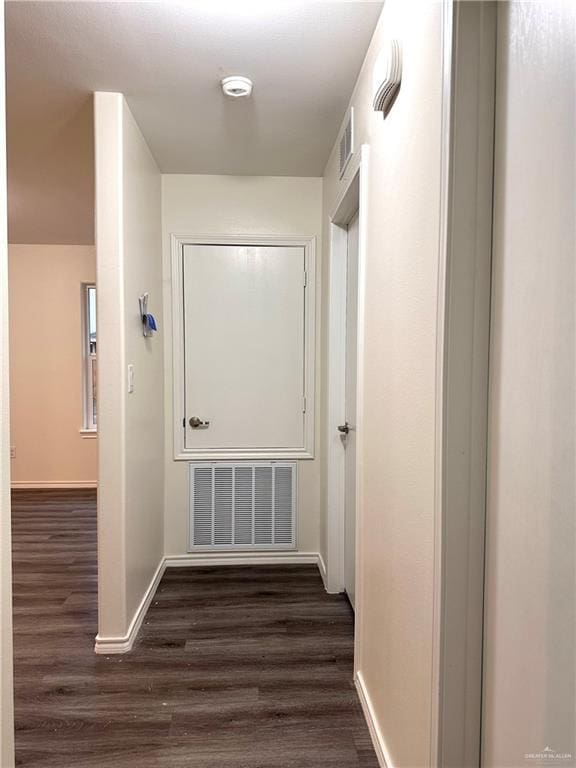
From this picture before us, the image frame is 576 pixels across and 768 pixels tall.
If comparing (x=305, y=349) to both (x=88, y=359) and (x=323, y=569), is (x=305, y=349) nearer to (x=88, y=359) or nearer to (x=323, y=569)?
(x=323, y=569)

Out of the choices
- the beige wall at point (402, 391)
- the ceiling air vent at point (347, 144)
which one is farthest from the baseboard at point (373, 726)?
the ceiling air vent at point (347, 144)

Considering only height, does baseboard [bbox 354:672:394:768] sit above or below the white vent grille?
below

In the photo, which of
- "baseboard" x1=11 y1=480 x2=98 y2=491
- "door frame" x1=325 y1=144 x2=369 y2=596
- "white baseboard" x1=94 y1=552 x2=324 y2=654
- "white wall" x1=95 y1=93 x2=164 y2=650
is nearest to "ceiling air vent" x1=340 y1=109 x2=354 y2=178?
"door frame" x1=325 y1=144 x2=369 y2=596

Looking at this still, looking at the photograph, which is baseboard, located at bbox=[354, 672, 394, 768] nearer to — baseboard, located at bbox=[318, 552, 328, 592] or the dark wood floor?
the dark wood floor

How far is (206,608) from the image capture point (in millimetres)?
2594

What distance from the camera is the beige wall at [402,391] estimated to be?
118cm

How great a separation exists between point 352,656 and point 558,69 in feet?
7.35

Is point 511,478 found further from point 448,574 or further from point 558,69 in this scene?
point 558,69

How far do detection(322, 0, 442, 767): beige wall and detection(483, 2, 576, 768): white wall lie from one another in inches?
6.2

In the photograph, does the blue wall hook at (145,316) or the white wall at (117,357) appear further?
the blue wall hook at (145,316)

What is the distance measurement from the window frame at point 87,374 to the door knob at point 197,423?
2.31 metres

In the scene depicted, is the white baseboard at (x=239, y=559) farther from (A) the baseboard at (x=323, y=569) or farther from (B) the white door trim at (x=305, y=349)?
(B) the white door trim at (x=305, y=349)

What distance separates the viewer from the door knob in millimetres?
3164

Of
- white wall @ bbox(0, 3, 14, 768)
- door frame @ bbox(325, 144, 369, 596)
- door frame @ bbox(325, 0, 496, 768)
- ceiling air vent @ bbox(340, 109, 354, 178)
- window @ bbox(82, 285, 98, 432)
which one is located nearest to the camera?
door frame @ bbox(325, 0, 496, 768)
